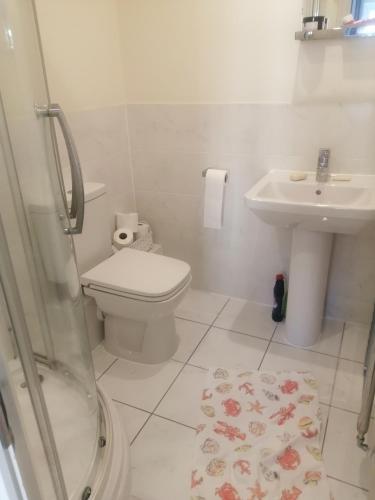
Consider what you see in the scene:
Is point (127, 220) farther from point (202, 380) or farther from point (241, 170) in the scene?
point (202, 380)

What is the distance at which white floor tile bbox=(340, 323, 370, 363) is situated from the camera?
1879mm

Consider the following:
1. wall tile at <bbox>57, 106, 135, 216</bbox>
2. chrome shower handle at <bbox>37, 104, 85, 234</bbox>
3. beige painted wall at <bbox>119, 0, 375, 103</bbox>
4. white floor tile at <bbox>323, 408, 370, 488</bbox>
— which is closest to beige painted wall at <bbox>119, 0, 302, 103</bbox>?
beige painted wall at <bbox>119, 0, 375, 103</bbox>

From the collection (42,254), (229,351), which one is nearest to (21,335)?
(42,254)

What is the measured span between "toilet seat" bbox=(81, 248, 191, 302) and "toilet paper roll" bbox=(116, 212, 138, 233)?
0.36 m

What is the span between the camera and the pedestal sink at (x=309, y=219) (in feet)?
4.98

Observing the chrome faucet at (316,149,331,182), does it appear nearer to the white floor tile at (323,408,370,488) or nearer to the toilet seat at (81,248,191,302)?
the toilet seat at (81,248,191,302)

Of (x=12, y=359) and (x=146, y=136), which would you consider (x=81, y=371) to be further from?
(x=146, y=136)

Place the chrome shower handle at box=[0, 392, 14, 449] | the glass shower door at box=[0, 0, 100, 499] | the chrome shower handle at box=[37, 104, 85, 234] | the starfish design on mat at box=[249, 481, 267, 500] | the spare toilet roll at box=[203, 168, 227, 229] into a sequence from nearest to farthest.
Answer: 1. the chrome shower handle at box=[0, 392, 14, 449]
2. the glass shower door at box=[0, 0, 100, 499]
3. the chrome shower handle at box=[37, 104, 85, 234]
4. the starfish design on mat at box=[249, 481, 267, 500]
5. the spare toilet roll at box=[203, 168, 227, 229]

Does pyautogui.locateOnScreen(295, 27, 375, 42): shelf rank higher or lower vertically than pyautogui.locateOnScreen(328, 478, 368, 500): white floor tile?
higher

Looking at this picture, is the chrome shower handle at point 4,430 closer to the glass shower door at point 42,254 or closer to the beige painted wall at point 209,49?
the glass shower door at point 42,254

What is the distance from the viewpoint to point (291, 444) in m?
1.42

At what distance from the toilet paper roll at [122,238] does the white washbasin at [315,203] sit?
79cm

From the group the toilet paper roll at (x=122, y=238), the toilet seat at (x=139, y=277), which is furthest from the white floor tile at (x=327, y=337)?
the toilet paper roll at (x=122, y=238)

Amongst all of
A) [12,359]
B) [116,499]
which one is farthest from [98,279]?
[12,359]
